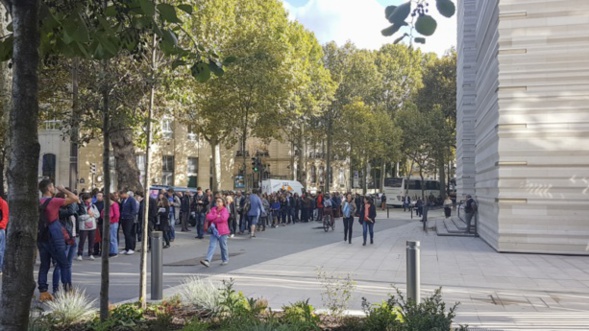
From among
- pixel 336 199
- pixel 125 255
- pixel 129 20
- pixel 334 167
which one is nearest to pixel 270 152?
pixel 334 167

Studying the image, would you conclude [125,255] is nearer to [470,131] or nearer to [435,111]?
[470,131]

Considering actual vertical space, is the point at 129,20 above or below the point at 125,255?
above

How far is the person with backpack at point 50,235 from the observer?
8281mm

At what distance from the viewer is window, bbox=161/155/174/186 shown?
44938mm

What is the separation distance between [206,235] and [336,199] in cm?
1009

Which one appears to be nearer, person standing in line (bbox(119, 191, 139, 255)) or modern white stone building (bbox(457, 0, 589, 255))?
modern white stone building (bbox(457, 0, 589, 255))

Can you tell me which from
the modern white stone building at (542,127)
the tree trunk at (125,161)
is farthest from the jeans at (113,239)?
the modern white stone building at (542,127)

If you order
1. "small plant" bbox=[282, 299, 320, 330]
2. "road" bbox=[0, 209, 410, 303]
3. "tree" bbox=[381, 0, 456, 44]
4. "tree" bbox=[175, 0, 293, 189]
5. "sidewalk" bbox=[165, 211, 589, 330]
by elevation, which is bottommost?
"road" bbox=[0, 209, 410, 303]

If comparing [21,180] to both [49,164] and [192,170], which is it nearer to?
[49,164]

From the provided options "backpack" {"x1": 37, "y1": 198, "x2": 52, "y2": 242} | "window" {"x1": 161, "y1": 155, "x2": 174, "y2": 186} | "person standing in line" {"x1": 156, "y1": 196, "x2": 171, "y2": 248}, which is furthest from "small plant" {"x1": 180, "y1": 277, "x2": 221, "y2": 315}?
"window" {"x1": 161, "y1": 155, "x2": 174, "y2": 186}

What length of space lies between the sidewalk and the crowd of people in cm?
147

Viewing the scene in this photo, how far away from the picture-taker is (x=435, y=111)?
169 ft

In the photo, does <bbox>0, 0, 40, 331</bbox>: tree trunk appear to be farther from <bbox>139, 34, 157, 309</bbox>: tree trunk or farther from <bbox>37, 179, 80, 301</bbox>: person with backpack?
<bbox>37, 179, 80, 301</bbox>: person with backpack

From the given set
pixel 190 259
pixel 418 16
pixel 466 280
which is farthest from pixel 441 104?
pixel 418 16
